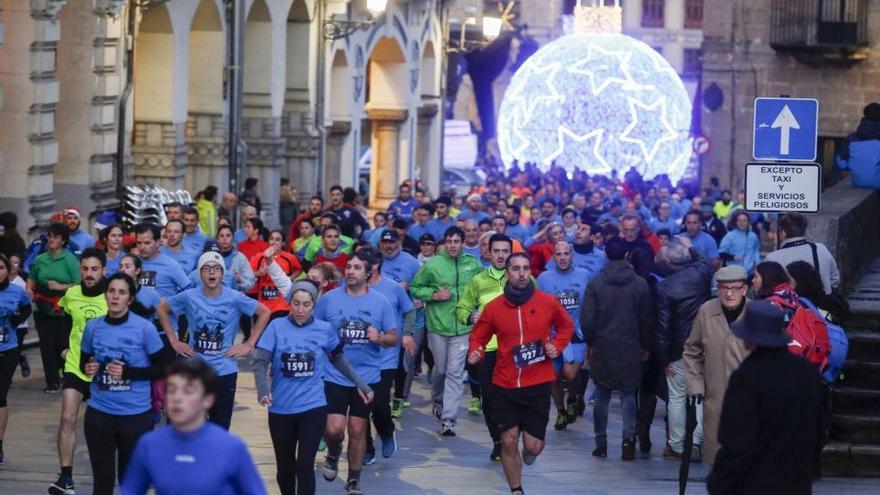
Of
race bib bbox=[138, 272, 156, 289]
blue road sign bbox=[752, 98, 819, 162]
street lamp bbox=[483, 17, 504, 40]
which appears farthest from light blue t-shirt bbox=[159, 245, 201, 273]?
street lamp bbox=[483, 17, 504, 40]

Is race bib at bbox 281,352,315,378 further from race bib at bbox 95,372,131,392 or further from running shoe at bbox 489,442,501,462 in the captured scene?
running shoe at bbox 489,442,501,462

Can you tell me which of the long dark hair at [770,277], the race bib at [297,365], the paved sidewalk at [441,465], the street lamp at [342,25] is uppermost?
the street lamp at [342,25]

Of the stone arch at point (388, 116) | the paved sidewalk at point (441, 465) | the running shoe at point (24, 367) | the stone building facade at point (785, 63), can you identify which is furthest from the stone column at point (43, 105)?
the stone building facade at point (785, 63)

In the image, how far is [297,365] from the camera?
40.9 feet

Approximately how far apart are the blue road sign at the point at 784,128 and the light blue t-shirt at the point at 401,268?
3.36 m

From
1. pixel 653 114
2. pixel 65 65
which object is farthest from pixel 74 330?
pixel 653 114

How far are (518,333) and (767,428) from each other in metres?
4.52

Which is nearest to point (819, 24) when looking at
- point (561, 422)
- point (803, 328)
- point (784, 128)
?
point (561, 422)

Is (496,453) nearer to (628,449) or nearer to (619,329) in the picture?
(628,449)

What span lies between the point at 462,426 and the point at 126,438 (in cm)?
589

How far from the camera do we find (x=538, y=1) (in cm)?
8388

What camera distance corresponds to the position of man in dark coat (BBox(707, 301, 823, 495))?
9.16m

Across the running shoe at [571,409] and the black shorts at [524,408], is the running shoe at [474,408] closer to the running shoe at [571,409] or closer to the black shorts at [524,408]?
the running shoe at [571,409]

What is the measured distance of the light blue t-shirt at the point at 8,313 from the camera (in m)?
14.6
